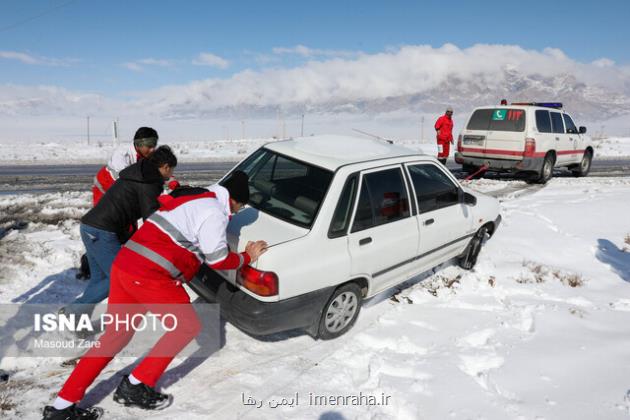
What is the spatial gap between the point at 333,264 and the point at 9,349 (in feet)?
9.88

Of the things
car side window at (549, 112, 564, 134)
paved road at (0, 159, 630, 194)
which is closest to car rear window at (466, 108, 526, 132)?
car side window at (549, 112, 564, 134)

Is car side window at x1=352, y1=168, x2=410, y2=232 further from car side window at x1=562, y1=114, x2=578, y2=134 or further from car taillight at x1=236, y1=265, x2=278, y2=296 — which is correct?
car side window at x1=562, y1=114, x2=578, y2=134

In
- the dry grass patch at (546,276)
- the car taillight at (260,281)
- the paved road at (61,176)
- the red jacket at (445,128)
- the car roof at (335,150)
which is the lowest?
the dry grass patch at (546,276)

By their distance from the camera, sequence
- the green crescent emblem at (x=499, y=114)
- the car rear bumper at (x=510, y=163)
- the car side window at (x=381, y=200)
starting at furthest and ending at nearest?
the green crescent emblem at (x=499, y=114)
the car rear bumper at (x=510, y=163)
the car side window at (x=381, y=200)

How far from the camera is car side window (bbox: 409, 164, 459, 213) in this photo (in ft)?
15.0

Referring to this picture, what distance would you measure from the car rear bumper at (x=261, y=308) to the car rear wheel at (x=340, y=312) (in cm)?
11

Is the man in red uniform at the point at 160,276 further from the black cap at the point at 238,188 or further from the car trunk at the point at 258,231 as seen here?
the car trunk at the point at 258,231

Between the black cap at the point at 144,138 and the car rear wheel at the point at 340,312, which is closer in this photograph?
the car rear wheel at the point at 340,312

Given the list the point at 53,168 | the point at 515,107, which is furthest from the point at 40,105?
the point at 515,107

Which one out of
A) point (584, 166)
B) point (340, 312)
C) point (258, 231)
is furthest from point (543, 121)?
point (258, 231)

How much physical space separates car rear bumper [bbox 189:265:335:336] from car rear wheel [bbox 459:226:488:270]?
8.74 feet

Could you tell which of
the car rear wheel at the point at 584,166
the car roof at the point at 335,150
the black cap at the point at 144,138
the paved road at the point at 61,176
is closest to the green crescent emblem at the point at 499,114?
the paved road at the point at 61,176

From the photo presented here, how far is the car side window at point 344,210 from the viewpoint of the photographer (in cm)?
376

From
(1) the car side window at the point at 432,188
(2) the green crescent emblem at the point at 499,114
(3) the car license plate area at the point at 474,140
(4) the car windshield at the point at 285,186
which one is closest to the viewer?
(4) the car windshield at the point at 285,186
